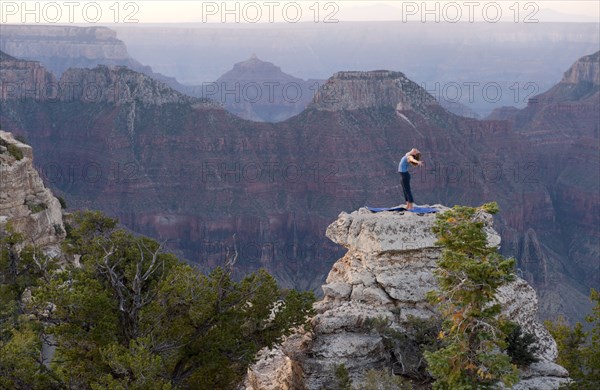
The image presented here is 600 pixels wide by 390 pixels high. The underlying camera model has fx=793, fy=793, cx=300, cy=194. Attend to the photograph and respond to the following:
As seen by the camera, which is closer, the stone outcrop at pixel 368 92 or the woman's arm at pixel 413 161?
the woman's arm at pixel 413 161

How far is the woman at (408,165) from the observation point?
20688 millimetres

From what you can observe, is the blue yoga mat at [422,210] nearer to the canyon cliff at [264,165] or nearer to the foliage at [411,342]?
the foliage at [411,342]

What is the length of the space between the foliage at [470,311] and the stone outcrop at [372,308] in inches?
141

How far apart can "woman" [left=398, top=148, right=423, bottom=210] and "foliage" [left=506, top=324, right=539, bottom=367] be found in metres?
4.74

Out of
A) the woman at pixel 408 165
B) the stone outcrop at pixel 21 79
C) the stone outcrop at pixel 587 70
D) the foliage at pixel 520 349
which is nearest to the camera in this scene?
the foliage at pixel 520 349

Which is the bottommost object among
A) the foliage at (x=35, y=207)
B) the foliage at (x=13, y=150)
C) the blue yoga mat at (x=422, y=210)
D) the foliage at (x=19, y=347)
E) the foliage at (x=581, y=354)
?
the foliage at (x=581, y=354)

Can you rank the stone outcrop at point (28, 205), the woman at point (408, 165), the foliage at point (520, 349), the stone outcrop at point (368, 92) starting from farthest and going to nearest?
the stone outcrop at point (368, 92) < the stone outcrop at point (28, 205) < the woman at point (408, 165) < the foliage at point (520, 349)

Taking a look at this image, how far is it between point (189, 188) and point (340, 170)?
19.2 m

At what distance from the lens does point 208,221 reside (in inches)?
3784

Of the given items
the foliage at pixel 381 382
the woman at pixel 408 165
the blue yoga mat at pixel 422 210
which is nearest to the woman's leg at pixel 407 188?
the woman at pixel 408 165

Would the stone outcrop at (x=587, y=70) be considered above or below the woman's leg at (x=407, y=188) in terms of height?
above

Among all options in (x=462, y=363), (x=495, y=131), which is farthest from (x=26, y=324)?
(x=495, y=131)

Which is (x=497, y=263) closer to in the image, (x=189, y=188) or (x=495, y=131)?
(x=189, y=188)

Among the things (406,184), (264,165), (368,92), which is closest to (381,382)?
(406,184)
